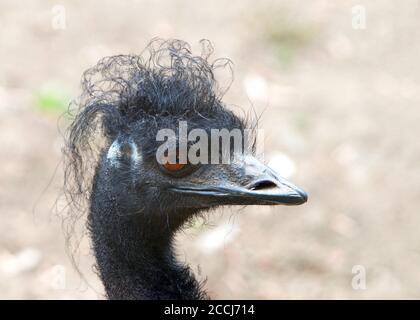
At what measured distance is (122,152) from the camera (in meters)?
3.93

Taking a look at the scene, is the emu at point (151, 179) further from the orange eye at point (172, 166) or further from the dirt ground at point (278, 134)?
the dirt ground at point (278, 134)

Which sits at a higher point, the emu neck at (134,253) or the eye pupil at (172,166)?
the eye pupil at (172,166)

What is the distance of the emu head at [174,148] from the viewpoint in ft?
12.4

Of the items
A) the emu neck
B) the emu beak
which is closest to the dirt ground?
the emu neck

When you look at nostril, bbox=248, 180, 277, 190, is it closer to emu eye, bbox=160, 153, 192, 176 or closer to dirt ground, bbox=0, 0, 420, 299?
emu eye, bbox=160, 153, 192, 176

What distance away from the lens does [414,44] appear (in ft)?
29.7

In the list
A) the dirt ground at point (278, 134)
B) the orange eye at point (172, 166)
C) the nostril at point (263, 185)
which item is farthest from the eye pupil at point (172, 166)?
the dirt ground at point (278, 134)

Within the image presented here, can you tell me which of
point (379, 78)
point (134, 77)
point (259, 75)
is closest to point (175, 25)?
point (259, 75)

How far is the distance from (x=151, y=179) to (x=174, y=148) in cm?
20

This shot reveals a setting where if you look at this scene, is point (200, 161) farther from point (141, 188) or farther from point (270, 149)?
point (270, 149)

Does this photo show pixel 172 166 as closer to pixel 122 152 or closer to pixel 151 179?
pixel 151 179

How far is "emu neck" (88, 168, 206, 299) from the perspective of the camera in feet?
12.9

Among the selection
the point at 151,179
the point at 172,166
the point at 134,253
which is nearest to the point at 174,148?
the point at 172,166

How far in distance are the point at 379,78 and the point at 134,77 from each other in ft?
16.3
